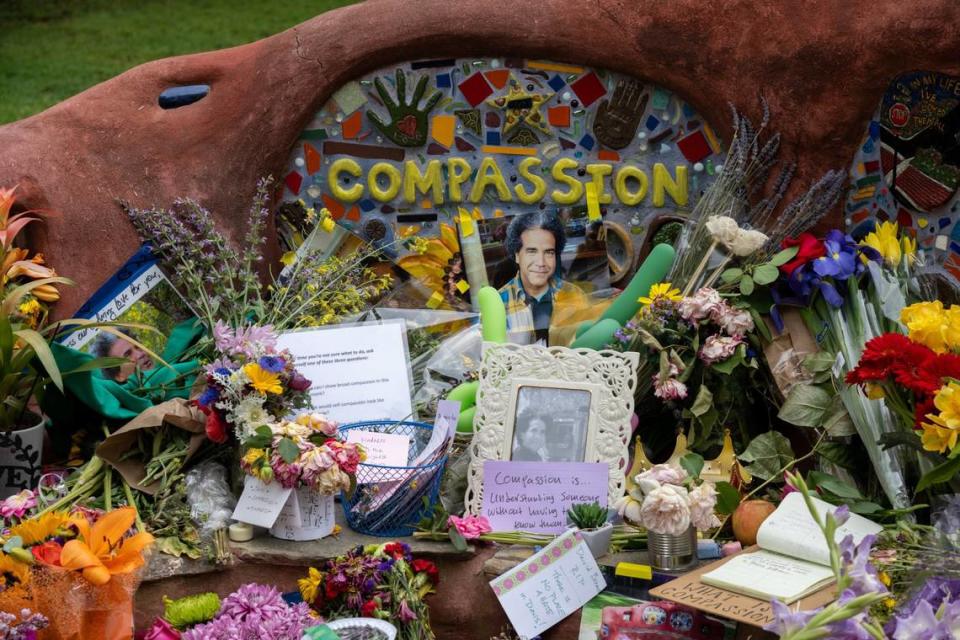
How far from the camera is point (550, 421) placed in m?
3.82

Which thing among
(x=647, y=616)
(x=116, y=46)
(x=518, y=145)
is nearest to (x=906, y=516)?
(x=647, y=616)

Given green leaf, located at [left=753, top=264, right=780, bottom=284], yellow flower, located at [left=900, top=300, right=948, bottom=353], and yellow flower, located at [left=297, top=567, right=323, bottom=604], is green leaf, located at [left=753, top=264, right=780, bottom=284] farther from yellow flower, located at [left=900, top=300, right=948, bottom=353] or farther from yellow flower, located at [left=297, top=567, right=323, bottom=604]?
yellow flower, located at [left=297, top=567, right=323, bottom=604]

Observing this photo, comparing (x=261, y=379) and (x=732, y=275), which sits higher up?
(x=732, y=275)

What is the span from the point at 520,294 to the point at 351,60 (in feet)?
3.69

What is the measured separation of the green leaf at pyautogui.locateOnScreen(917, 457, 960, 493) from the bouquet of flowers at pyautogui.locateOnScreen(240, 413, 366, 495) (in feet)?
5.29

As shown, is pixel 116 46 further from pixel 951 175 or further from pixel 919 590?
pixel 919 590

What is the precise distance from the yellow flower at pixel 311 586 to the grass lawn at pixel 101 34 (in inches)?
219

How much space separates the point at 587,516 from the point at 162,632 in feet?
4.08

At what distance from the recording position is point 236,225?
15.8 feet

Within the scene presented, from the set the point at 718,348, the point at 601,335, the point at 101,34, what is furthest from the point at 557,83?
the point at 101,34

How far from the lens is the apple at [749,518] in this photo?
357 cm

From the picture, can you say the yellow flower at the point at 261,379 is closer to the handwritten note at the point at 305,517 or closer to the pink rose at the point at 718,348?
the handwritten note at the point at 305,517

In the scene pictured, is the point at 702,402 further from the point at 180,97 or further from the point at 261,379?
the point at 180,97

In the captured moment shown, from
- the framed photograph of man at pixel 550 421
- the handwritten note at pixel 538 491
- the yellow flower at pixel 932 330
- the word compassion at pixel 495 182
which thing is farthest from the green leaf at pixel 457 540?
the word compassion at pixel 495 182
